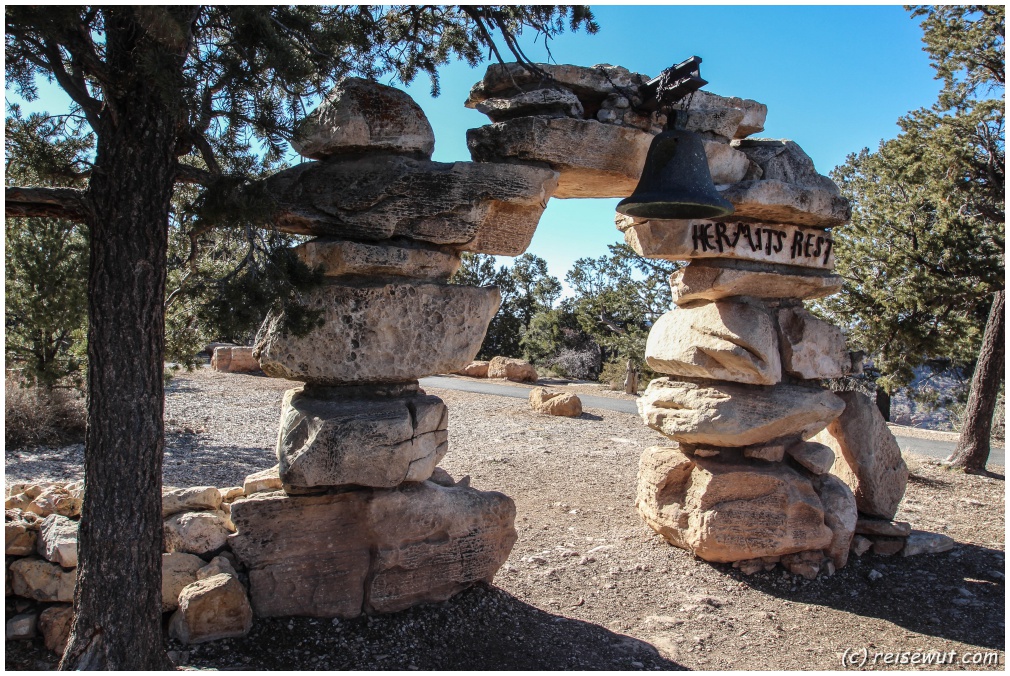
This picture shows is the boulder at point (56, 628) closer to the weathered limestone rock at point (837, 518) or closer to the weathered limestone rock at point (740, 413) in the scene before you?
the weathered limestone rock at point (740, 413)

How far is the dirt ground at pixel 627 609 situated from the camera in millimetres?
3578

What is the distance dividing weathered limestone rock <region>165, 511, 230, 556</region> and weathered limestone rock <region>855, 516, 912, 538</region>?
4434 mm

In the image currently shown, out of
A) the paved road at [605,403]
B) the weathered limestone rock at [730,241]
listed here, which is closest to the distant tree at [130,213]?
the weathered limestone rock at [730,241]

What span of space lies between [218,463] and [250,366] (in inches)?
324

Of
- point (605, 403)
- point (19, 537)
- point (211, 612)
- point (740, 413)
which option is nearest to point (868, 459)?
point (740, 413)

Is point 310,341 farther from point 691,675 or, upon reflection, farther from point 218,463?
point 218,463

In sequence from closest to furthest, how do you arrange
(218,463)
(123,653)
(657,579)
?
(123,653) < (657,579) < (218,463)

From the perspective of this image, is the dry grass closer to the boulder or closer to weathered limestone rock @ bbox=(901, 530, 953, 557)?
the boulder

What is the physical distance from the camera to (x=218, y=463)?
24.0 feet

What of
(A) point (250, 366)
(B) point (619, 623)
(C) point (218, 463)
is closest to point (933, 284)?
(B) point (619, 623)

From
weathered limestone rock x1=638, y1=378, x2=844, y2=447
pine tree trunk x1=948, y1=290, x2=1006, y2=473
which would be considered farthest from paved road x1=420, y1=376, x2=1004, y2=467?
weathered limestone rock x1=638, y1=378, x2=844, y2=447

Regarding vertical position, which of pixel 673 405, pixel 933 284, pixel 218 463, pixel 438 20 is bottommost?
pixel 218 463

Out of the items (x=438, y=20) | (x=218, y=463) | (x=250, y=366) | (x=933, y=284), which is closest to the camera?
(x=438, y=20)

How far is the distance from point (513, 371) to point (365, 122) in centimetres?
1339
